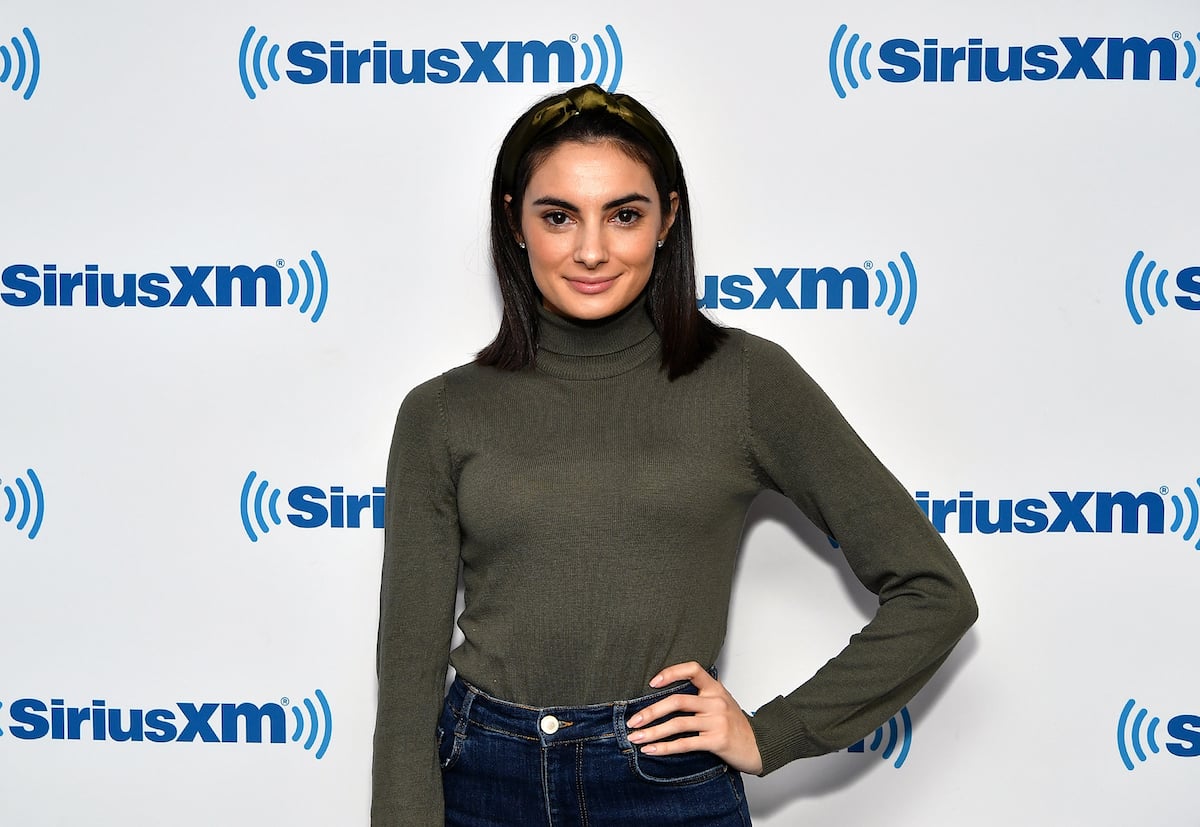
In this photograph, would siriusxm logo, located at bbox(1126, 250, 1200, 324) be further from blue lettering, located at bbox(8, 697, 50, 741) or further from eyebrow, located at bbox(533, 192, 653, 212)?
blue lettering, located at bbox(8, 697, 50, 741)

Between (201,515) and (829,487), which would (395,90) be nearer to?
(201,515)

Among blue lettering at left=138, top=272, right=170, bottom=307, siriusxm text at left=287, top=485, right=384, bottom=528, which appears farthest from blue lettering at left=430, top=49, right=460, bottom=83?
siriusxm text at left=287, top=485, right=384, bottom=528

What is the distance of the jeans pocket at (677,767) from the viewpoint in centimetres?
129

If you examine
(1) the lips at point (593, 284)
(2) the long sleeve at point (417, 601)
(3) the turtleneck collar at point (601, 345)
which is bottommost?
(2) the long sleeve at point (417, 601)

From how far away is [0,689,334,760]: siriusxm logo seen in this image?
5.83 feet

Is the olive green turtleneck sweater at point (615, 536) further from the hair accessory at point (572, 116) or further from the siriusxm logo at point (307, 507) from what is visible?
the siriusxm logo at point (307, 507)

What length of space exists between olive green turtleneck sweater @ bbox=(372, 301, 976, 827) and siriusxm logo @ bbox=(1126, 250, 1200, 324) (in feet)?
1.91

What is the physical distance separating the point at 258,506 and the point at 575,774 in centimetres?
76

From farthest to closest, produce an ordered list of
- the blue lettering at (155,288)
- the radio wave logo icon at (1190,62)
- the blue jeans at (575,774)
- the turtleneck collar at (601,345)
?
1. the blue lettering at (155,288)
2. the radio wave logo icon at (1190,62)
3. the turtleneck collar at (601,345)
4. the blue jeans at (575,774)

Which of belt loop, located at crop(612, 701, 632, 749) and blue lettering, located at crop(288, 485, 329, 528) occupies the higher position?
blue lettering, located at crop(288, 485, 329, 528)

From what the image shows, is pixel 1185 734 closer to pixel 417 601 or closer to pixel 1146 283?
pixel 1146 283

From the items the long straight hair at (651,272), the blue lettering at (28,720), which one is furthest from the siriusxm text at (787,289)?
the blue lettering at (28,720)

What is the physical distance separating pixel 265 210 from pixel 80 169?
0.31m

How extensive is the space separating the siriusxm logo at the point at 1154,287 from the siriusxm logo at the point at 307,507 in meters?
1.23
